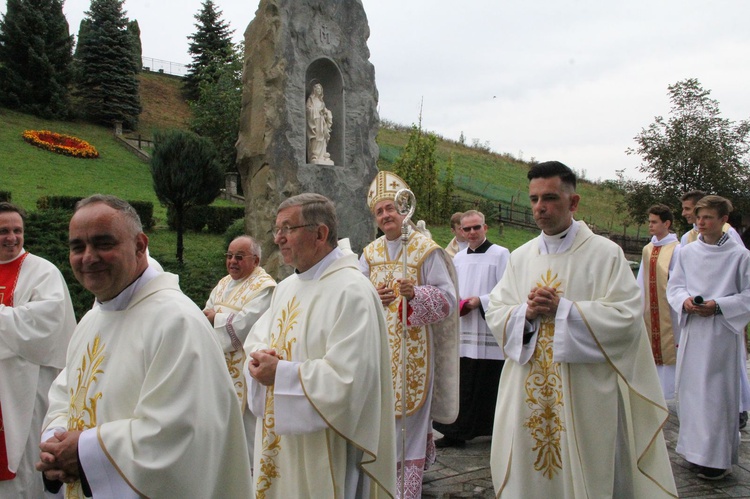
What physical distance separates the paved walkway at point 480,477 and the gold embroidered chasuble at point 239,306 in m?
1.74

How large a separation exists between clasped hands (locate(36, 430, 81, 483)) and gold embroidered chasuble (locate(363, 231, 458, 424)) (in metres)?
2.87

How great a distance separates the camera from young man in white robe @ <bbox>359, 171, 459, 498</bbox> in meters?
4.77

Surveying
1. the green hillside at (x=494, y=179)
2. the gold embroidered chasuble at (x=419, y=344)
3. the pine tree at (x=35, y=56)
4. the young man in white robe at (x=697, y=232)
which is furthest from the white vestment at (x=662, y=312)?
the pine tree at (x=35, y=56)

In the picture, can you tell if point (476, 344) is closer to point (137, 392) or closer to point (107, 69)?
point (137, 392)

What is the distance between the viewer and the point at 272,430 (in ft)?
10.7

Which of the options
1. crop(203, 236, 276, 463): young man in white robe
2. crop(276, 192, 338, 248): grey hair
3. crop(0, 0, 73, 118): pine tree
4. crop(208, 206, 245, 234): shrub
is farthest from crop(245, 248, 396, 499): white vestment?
crop(0, 0, 73, 118): pine tree

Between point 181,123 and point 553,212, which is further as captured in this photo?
point 181,123

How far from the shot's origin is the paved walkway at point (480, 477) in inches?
194

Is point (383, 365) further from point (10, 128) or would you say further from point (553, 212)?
point (10, 128)

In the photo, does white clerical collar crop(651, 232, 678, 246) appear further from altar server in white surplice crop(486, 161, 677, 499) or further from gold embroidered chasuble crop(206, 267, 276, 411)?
gold embroidered chasuble crop(206, 267, 276, 411)

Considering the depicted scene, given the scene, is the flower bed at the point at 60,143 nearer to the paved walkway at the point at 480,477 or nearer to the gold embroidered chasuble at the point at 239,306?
the gold embroidered chasuble at the point at 239,306

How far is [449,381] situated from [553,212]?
1820 millimetres

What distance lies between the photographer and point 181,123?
1763 inches

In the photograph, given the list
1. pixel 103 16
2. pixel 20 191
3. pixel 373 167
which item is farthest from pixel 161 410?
pixel 103 16
